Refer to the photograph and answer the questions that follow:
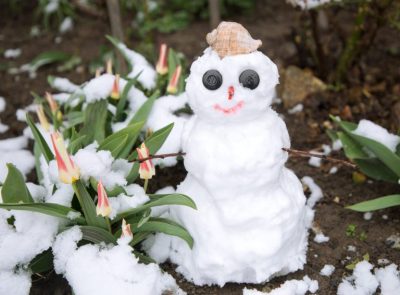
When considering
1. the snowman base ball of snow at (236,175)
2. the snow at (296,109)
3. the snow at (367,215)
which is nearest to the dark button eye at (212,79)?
the snowman base ball of snow at (236,175)

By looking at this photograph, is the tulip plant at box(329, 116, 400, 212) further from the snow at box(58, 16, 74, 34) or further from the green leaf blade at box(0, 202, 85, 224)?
the snow at box(58, 16, 74, 34)

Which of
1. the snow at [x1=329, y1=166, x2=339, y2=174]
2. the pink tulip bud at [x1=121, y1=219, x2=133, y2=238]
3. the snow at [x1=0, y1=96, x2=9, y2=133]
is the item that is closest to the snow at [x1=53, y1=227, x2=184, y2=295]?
the pink tulip bud at [x1=121, y1=219, x2=133, y2=238]

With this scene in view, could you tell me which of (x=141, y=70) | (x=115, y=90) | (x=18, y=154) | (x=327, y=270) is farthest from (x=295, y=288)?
(x=18, y=154)

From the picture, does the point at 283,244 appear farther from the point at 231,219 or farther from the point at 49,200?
the point at 49,200

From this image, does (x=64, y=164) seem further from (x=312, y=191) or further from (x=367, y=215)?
(x=367, y=215)

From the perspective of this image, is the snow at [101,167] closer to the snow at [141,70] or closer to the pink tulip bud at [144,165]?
the pink tulip bud at [144,165]
